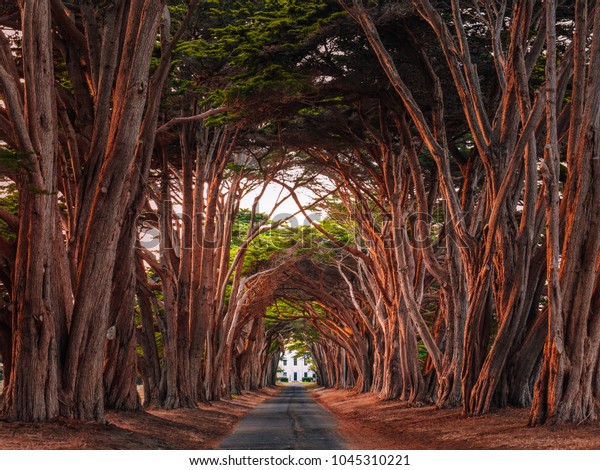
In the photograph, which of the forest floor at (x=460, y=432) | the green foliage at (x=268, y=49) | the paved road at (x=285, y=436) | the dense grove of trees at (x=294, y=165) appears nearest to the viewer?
the forest floor at (x=460, y=432)

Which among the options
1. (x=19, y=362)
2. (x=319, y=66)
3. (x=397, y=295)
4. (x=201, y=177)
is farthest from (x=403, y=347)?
(x=19, y=362)

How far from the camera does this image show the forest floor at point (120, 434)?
29.4 ft

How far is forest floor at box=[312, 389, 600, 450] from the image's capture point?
32.2 ft

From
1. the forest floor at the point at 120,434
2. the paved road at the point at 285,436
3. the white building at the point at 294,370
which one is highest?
the forest floor at the point at 120,434

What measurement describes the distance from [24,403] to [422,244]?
9.38 m

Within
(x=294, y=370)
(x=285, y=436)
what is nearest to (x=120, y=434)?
(x=285, y=436)

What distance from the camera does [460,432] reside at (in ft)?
40.8

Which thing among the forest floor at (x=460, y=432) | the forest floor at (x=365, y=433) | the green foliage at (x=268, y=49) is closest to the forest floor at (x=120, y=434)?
the forest floor at (x=365, y=433)

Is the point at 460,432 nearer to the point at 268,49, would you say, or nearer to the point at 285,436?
the point at 285,436

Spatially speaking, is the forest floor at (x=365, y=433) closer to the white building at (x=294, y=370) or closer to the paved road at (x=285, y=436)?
the paved road at (x=285, y=436)

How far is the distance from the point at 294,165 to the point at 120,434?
44.8 feet

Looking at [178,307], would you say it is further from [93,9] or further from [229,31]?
[93,9]

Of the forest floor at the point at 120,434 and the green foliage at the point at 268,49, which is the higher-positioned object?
the green foliage at the point at 268,49

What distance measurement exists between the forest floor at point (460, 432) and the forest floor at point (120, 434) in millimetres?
2515
